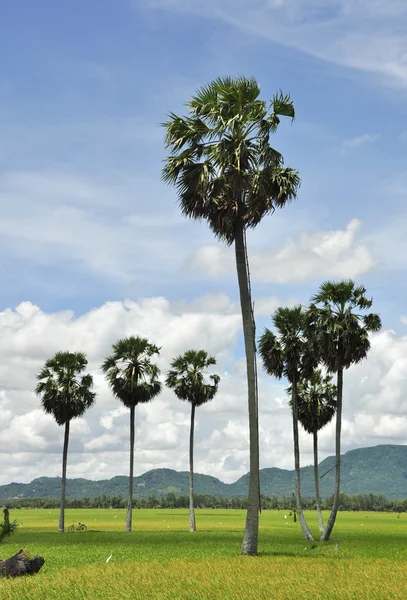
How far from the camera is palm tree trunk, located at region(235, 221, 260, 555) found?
31266 mm

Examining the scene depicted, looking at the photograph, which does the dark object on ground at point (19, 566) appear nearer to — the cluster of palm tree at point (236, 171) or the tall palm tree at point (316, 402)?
the cluster of palm tree at point (236, 171)

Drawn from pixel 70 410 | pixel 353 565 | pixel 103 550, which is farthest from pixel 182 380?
pixel 353 565

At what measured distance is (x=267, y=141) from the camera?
114ft

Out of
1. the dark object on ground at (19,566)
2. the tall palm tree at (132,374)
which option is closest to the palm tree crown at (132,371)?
the tall palm tree at (132,374)

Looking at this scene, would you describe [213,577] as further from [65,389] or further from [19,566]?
[65,389]

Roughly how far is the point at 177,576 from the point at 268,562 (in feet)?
19.2

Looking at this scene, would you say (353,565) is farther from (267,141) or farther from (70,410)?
(70,410)

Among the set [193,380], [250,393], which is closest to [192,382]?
[193,380]

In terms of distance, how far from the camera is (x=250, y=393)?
1265 inches

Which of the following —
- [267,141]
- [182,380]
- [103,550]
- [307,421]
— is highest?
[267,141]

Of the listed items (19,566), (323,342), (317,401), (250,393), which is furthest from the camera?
(317,401)

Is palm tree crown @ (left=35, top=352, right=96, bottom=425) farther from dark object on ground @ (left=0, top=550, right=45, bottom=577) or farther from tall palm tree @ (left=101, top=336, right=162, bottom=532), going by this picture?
dark object on ground @ (left=0, top=550, right=45, bottom=577)

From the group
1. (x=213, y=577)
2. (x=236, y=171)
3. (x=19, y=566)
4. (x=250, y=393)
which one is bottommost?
(x=213, y=577)

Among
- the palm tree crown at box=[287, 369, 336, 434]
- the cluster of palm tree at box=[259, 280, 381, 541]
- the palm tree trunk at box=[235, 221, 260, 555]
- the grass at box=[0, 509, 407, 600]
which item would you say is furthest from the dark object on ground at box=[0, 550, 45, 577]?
the palm tree crown at box=[287, 369, 336, 434]
